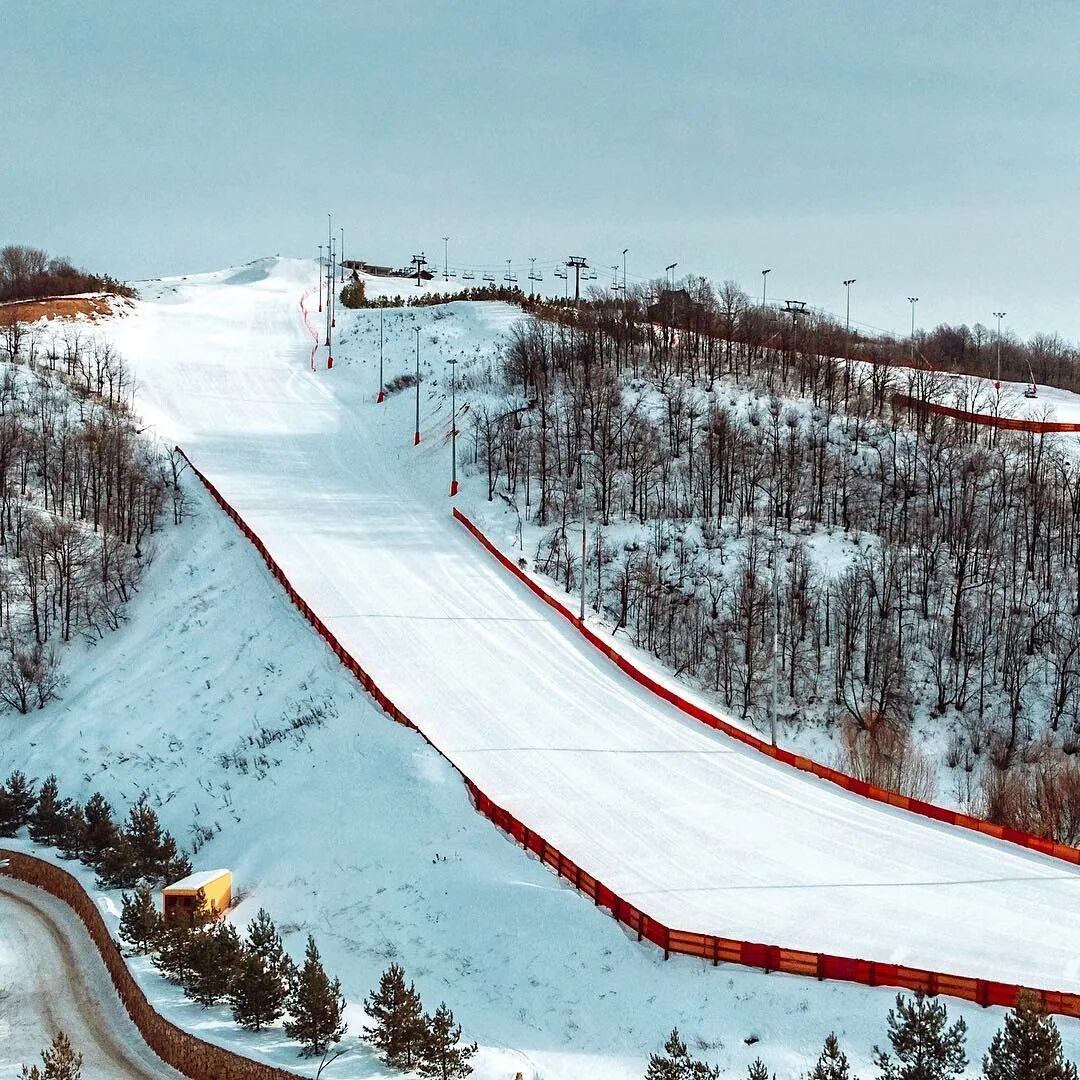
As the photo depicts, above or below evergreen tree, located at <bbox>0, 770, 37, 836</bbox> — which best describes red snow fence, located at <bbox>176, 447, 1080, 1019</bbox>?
above

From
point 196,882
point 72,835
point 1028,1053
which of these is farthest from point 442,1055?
point 72,835

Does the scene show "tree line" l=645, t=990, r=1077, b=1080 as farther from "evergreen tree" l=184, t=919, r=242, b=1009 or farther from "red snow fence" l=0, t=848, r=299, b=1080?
"evergreen tree" l=184, t=919, r=242, b=1009

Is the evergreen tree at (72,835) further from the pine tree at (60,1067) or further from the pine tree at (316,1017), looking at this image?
the pine tree at (316,1017)

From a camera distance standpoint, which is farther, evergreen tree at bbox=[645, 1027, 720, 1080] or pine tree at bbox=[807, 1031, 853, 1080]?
evergreen tree at bbox=[645, 1027, 720, 1080]

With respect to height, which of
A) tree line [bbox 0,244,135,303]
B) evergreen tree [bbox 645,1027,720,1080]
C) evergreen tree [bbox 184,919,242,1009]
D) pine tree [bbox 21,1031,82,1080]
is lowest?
A: evergreen tree [bbox 184,919,242,1009]

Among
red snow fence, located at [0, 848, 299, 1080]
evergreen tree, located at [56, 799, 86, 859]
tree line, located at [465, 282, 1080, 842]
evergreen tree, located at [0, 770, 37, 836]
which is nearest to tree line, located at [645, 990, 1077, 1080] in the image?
red snow fence, located at [0, 848, 299, 1080]

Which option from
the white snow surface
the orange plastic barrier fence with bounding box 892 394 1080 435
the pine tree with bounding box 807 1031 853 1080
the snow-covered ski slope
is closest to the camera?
the pine tree with bounding box 807 1031 853 1080

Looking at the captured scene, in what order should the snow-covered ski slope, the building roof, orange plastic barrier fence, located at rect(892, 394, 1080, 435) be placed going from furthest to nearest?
orange plastic barrier fence, located at rect(892, 394, 1080, 435)
the building roof
the snow-covered ski slope
